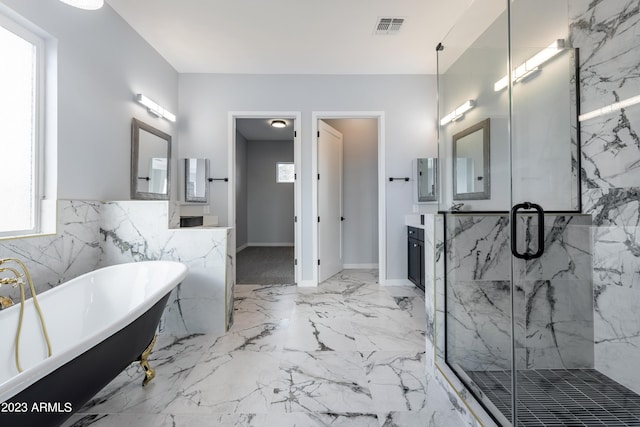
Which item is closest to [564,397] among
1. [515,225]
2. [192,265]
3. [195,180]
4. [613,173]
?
[515,225]

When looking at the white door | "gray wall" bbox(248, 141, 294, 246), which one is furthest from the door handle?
"gray wall" bbox(248, 141, 294, 246)

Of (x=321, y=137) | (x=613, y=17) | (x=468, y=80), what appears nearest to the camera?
(x=613, y=17)

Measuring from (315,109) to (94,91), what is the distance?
225 centimetres

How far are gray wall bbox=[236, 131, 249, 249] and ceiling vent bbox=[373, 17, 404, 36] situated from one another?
4.32 meters

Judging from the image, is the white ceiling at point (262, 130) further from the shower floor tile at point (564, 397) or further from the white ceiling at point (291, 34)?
the shower floor tile at point (564, 397)

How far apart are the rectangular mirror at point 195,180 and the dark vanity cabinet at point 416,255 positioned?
2567 millimetres

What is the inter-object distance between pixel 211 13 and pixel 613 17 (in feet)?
9.23

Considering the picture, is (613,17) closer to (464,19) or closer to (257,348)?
(464,19)

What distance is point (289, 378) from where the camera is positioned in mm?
1792

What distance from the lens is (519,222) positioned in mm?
1642

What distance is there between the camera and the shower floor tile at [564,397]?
133 cm

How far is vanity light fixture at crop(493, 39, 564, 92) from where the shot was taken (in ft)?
5.42

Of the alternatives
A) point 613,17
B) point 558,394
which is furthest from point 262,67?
point 558,394

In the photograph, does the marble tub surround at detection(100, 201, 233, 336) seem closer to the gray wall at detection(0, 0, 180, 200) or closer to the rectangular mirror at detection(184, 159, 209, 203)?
the gray wall at detection(0, 0, 180, 200)
